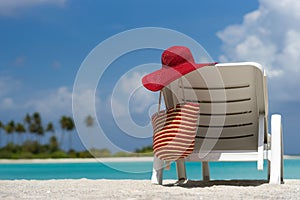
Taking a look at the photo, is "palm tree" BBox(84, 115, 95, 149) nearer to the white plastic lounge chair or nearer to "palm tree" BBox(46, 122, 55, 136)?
the white plastic lounge chair

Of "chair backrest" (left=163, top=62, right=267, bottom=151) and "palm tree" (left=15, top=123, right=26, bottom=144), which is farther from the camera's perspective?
"palm tree" (left=15, top=123, right=26, bottom=144)

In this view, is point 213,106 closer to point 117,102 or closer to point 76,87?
point 117,102

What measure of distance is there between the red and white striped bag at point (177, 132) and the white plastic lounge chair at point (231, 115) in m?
0.29

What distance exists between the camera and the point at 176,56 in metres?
4.18

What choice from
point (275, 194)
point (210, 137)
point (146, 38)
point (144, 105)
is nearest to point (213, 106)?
point (210, 137)

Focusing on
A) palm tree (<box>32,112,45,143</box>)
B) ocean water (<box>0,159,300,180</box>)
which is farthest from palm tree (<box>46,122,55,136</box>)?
ocean water (<box>0,159,300,180</box>)

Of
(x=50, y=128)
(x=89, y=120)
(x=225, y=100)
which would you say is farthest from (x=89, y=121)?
(x=50, y=128)

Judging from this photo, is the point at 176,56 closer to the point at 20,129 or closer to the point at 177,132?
the point at 177,132

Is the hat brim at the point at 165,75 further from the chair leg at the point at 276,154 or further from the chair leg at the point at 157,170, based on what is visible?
the chair leg at the point at 276,154

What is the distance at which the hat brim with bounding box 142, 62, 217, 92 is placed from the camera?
13.3 ft

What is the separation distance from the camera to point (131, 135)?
429 cm

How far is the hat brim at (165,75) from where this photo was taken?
405 cm

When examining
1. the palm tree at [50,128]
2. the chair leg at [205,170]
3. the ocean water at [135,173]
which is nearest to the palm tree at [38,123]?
the palm tree at [50,128]

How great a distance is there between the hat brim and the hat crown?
41 millimetres
